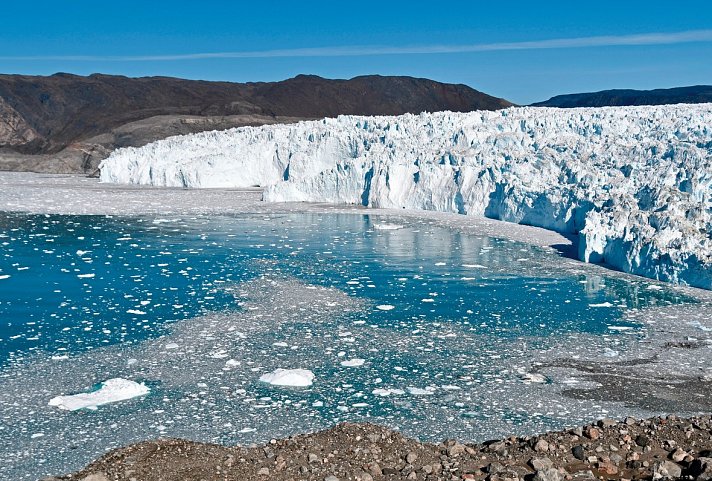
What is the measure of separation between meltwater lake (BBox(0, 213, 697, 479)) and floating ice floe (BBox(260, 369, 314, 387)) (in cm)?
8

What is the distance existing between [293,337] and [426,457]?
10.1 feet

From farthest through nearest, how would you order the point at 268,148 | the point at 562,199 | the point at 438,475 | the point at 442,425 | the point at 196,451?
1. the point at 268,148
2. the point at 562,199
3. the point at 442,425
4. the point at 196,451
5. the point at 438,475

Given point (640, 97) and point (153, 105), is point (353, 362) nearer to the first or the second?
point (640, 97)

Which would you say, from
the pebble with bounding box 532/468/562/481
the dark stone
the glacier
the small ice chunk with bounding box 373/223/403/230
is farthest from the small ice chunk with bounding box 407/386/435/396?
the small ice chunk with bounding box 373/223/403/230

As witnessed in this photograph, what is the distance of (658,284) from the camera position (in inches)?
399

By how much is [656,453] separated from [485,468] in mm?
1078

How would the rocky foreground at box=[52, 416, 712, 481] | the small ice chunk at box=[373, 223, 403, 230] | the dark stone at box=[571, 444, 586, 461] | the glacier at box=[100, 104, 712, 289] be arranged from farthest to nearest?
the small ice chunk at box=[373, 223, 403, 230] → the glacier at box=[100, 104, 712, 289] → the dark stone at box=[571, 444, 586, 461] → the rocky foreground at box=[52, 416, 712, 481]

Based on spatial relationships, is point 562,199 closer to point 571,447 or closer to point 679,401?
point 679,401

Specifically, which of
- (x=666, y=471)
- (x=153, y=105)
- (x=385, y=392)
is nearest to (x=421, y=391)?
(x=385, y=392)

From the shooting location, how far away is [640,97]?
66.0 meters

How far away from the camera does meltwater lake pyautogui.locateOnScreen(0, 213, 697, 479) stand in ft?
16.3

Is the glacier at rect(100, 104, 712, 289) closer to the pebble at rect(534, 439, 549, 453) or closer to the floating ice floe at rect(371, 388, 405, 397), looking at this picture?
the floating ice floe at rect(371, 388, 405, 397)

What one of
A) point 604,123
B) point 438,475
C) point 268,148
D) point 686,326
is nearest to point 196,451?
point 438,475

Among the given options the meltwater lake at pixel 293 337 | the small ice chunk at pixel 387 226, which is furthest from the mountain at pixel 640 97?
the meltwater lake at pixel 293 337
